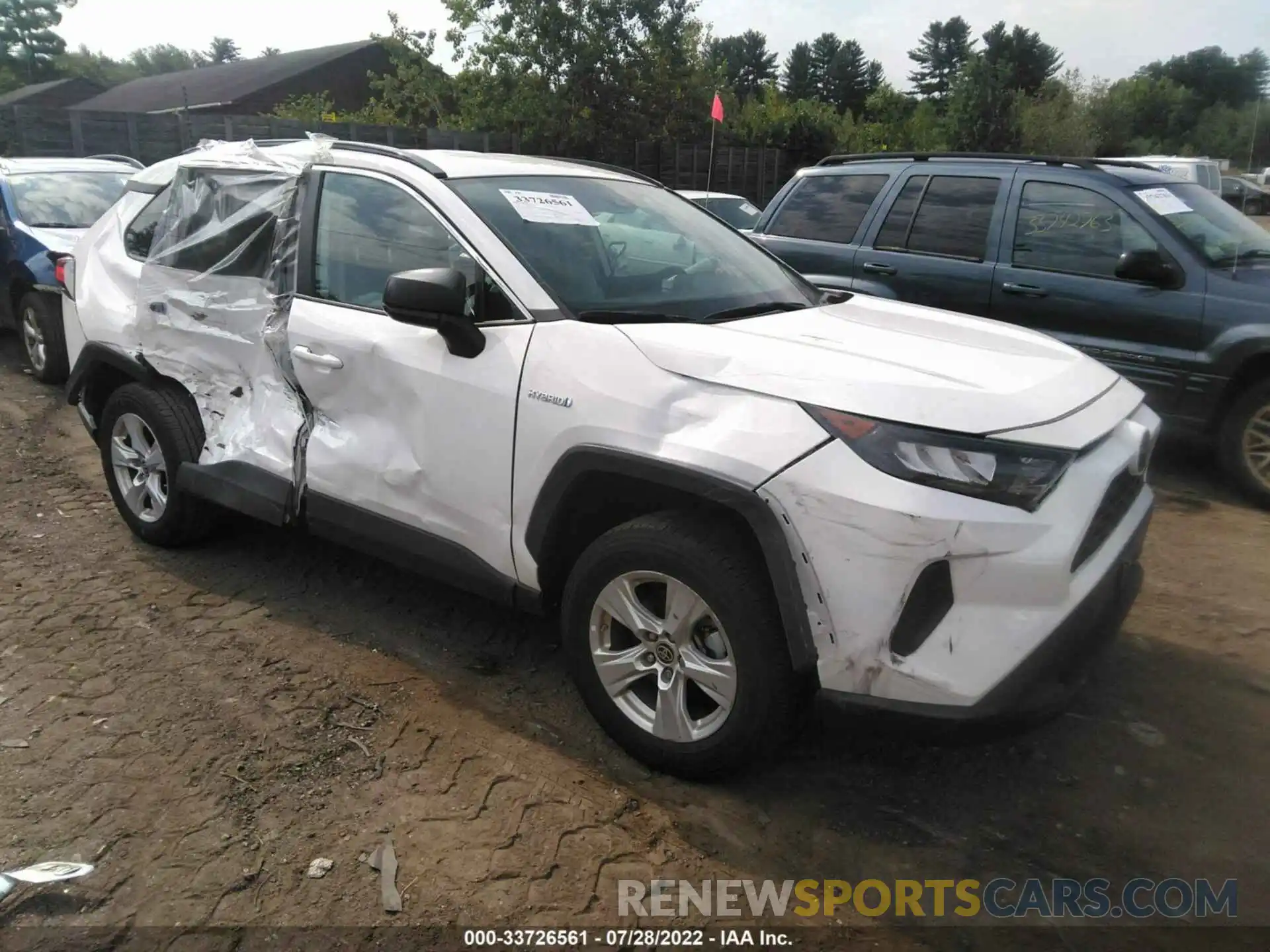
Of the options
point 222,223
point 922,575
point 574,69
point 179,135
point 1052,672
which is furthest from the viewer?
point 574,69

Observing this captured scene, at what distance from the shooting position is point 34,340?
24.9ft

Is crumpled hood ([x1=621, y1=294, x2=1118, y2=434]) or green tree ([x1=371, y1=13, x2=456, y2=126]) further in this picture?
green tree ([x1=371, y1=13, x2=456, y2=126])

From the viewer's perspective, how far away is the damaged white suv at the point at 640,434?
230 cm

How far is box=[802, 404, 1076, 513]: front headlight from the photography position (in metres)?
2.29

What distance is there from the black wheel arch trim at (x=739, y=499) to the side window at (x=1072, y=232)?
4110 mm

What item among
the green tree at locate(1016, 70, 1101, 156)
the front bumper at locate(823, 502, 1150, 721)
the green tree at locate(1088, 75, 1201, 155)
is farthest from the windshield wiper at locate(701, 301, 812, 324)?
the green tree at locate(1088, 75, 1201, 155)

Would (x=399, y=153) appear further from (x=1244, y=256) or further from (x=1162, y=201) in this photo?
(x=1244, y=256)

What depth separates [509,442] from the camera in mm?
2891

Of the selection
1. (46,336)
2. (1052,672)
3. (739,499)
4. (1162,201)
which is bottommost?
(46,336)

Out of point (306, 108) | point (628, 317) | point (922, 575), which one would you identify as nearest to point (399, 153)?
point (628, 317)

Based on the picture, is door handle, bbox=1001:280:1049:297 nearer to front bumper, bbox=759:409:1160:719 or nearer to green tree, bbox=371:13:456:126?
front bumper, bbox=759:409:1160:719

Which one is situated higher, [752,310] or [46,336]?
[752,310]

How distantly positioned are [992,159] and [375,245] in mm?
4314

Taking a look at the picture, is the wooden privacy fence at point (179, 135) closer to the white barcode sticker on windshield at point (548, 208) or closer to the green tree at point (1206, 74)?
the white barcode sticker on windshield at point (548, 208)
